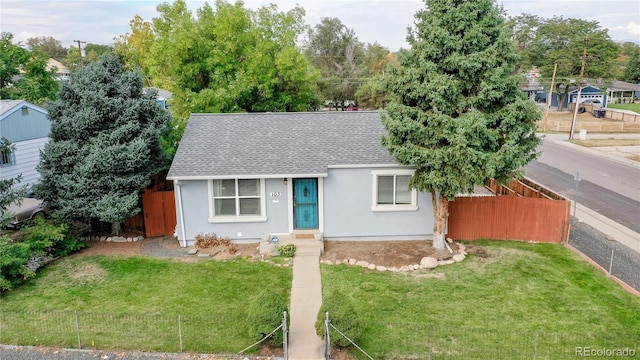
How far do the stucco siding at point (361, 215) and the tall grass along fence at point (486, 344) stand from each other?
20.1 feet

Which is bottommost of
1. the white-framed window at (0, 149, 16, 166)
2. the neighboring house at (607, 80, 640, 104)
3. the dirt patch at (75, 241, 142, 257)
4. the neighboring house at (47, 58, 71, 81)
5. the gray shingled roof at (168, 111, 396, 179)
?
the dirt patch at (75, 241, 142, 257)

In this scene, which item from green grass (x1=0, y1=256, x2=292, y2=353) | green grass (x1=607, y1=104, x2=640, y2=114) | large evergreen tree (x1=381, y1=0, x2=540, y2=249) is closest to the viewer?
green grass (x1=0, y1=256, x2=292, y2=353)

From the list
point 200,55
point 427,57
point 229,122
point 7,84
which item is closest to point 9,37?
point 7,84

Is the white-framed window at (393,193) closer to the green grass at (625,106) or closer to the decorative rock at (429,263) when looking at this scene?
the decorative rock at (429,263)

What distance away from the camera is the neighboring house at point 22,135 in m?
21.2

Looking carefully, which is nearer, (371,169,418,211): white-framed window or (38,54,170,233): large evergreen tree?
(38,54,170,233): large evergreen tree

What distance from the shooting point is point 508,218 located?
54.5 ft

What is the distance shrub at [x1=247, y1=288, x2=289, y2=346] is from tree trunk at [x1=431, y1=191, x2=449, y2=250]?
744 centimetres

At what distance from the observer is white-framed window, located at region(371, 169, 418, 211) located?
1605 cm

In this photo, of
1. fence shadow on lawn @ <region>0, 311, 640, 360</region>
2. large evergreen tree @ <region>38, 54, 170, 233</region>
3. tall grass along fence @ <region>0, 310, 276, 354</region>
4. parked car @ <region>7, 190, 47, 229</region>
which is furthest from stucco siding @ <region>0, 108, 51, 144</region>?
fence shadow on lawn @ <region>0, 311, 640, 360</region>

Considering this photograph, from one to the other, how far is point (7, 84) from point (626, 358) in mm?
35717

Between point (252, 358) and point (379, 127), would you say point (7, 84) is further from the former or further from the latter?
point (252, 358)

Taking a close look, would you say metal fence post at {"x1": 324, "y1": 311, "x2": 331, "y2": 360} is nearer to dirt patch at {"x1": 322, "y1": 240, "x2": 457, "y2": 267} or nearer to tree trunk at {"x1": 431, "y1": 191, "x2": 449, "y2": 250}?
dirt patch at {"x1": 322, "y1": 240, "x2": 457, "y2": 267}

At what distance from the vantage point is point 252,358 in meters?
9.67
